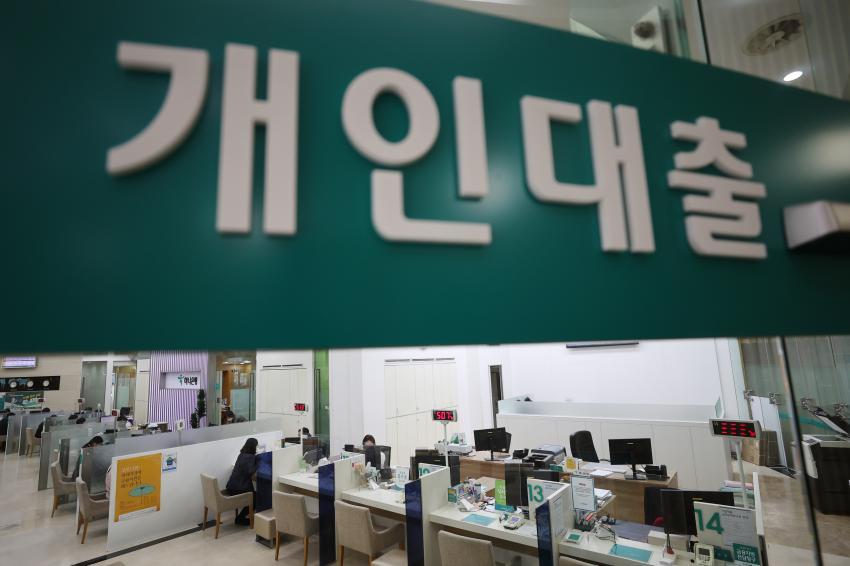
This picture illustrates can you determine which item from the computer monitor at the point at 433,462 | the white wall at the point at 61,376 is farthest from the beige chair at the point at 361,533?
the white wall at the point at 61,376

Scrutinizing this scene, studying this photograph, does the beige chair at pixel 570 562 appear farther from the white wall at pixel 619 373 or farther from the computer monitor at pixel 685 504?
the white wall at pixel 619 373

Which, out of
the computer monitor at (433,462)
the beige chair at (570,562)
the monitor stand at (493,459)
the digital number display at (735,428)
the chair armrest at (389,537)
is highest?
the digital number display at (735,428)

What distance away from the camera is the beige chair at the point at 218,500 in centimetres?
582

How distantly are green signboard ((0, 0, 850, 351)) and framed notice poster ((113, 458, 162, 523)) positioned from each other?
20.3 ft

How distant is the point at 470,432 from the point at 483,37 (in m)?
10.3

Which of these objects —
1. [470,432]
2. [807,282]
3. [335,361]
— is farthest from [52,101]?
[470,432]

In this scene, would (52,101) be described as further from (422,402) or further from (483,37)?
(422,402)

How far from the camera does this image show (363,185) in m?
0.95

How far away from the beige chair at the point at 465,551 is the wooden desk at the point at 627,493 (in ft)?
8.02

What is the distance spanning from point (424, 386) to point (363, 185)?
367 inches

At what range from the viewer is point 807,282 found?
1.45 metres

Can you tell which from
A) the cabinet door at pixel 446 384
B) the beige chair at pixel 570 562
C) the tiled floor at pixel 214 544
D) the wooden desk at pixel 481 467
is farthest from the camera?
the cabinet door at pixel 446 384

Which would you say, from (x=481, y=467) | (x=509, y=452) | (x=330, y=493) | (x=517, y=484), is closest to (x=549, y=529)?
(x=517, y=484)

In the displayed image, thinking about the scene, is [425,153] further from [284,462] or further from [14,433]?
[14,433]
